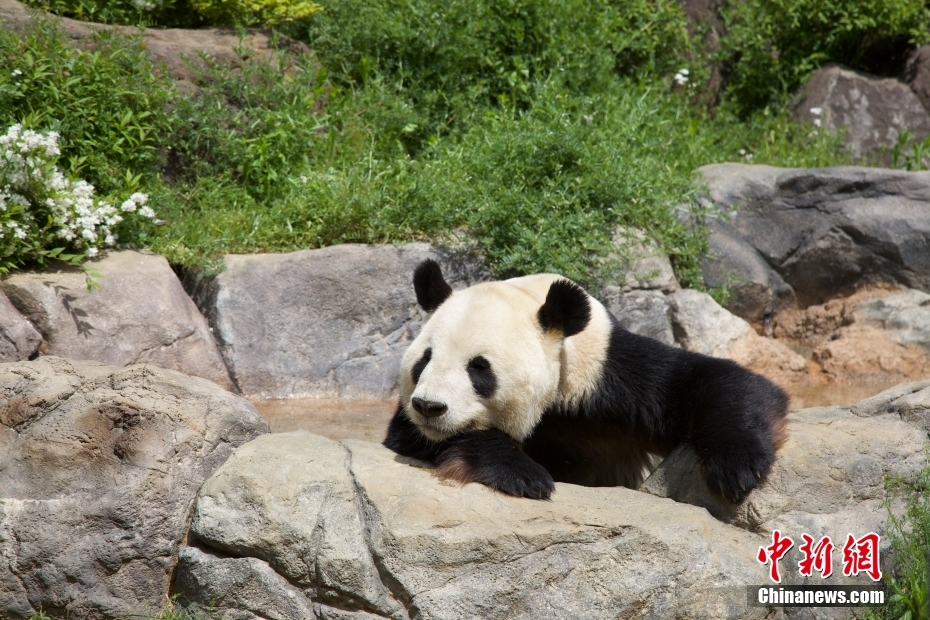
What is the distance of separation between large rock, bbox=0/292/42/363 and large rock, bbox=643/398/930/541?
3.47 meters

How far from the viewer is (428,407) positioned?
368cm

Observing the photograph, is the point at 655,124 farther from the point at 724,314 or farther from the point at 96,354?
the point at 96,354

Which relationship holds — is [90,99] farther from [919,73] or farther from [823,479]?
[919,73]

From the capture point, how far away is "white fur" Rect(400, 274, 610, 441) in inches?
150

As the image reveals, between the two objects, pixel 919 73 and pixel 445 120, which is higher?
pixel 919 73

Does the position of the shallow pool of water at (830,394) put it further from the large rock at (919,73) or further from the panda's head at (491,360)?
the large rock at (919,73)

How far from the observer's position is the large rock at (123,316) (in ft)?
17.9

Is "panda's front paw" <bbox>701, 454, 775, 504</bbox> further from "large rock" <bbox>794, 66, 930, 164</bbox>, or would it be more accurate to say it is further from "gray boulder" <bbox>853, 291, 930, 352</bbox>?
"large rock" <bbox>794, 66, 930, 164</bbox>

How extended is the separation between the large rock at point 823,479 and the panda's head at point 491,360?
652 mm

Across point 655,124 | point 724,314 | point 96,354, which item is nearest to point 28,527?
point 96,354

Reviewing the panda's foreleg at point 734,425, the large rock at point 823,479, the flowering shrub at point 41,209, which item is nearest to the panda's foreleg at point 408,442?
the large rock at point 823,479

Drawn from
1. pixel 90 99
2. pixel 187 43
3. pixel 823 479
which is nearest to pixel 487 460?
pixel 823 479

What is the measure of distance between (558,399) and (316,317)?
98.0 inches

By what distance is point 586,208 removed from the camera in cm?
691
